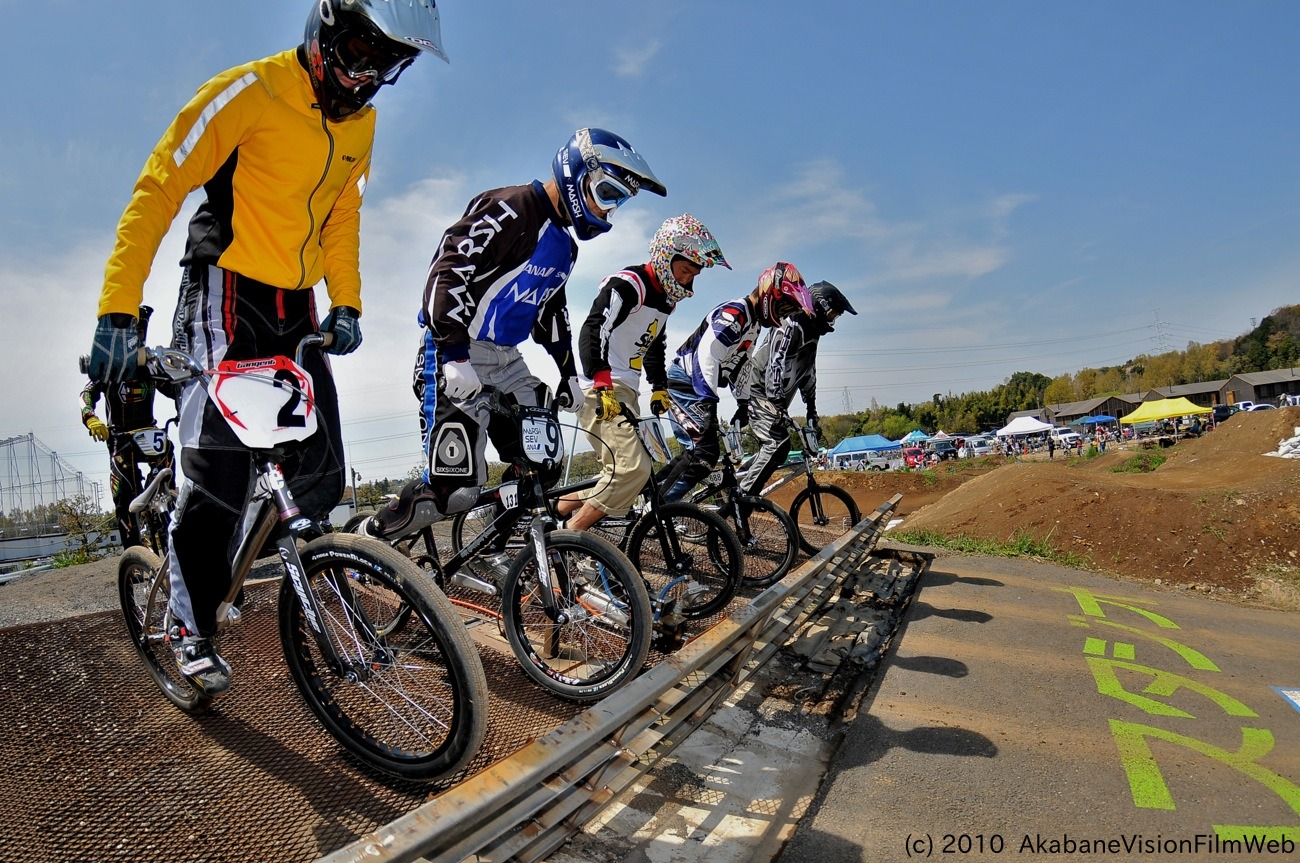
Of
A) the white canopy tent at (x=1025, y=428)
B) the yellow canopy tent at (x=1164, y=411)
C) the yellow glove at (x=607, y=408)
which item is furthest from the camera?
the white canopy tent at (x=1025, y=428)

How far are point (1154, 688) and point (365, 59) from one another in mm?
4379

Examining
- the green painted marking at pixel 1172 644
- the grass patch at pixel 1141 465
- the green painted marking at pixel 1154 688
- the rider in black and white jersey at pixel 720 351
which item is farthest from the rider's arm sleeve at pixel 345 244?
the grass patch at pixel 1141 465

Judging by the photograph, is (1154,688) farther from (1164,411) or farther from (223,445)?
(1164,411)

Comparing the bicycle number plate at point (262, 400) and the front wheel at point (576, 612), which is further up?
the bicycle number plate at point (262, 400)

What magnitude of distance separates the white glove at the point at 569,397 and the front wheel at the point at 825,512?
3.06 metres

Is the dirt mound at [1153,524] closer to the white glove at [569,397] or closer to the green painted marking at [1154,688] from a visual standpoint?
the green painted marking at [1154,688]

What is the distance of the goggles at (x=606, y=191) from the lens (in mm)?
3326

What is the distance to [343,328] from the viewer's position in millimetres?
2768

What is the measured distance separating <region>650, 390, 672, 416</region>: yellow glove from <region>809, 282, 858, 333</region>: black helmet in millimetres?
2327

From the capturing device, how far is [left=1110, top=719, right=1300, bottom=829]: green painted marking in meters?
2.11

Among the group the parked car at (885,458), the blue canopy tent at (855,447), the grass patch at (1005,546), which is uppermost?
the grass patch at (1005,546)

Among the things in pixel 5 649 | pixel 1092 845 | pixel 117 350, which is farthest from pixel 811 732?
pixel 5 649

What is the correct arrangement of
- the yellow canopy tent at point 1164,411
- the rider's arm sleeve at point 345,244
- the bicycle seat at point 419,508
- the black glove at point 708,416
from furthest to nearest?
the yellow canopy tent at point 1164,411 < the black glove at point 708,416 < the bicycle seat at point 419,508 < the rider's arm sleeve at point 345,244

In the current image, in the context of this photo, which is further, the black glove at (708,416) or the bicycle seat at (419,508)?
the black glove at (708,416)
